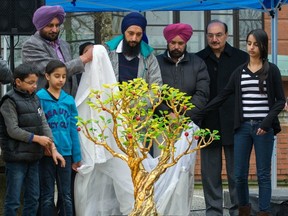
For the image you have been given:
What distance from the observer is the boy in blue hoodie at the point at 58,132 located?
8.62 meters

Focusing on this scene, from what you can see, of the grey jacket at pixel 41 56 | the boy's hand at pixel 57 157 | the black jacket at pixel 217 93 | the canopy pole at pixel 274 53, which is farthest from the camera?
the canopy pole at pixel 274 53

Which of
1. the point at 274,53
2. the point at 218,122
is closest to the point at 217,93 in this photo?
the point at 218,122

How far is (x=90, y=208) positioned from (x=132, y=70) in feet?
4.22

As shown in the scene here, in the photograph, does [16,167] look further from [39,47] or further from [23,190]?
[39,47]

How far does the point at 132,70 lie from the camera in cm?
941

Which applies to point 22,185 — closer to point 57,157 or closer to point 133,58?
point 57,157

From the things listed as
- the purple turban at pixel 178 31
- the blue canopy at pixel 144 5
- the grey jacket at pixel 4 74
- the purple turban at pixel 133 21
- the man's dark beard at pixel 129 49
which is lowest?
the grey jacket at pixel 4 74

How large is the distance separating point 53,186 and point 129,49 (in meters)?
1.48

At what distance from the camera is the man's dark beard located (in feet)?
30.7

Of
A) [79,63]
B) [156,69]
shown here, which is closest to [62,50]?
[79,63]

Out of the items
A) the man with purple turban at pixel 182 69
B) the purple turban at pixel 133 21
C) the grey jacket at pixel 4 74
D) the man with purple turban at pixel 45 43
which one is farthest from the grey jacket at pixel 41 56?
the man with purple turban at pixel 182 69

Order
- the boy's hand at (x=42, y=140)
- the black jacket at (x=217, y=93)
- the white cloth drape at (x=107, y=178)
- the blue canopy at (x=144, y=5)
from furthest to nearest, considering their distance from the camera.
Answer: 1. the blue canopy at (x=144, y=5)
2. the black jacket at (x=217, y=93)
3. the white cloth drape at (x=107, y=178)
4. the boy's hand at (x=42, y=140)

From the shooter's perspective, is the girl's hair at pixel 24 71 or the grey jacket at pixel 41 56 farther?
the grey jacket at pixel 41 56

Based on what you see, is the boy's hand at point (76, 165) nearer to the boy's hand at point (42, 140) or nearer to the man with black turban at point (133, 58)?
the boy's hand at point (42, 140)
